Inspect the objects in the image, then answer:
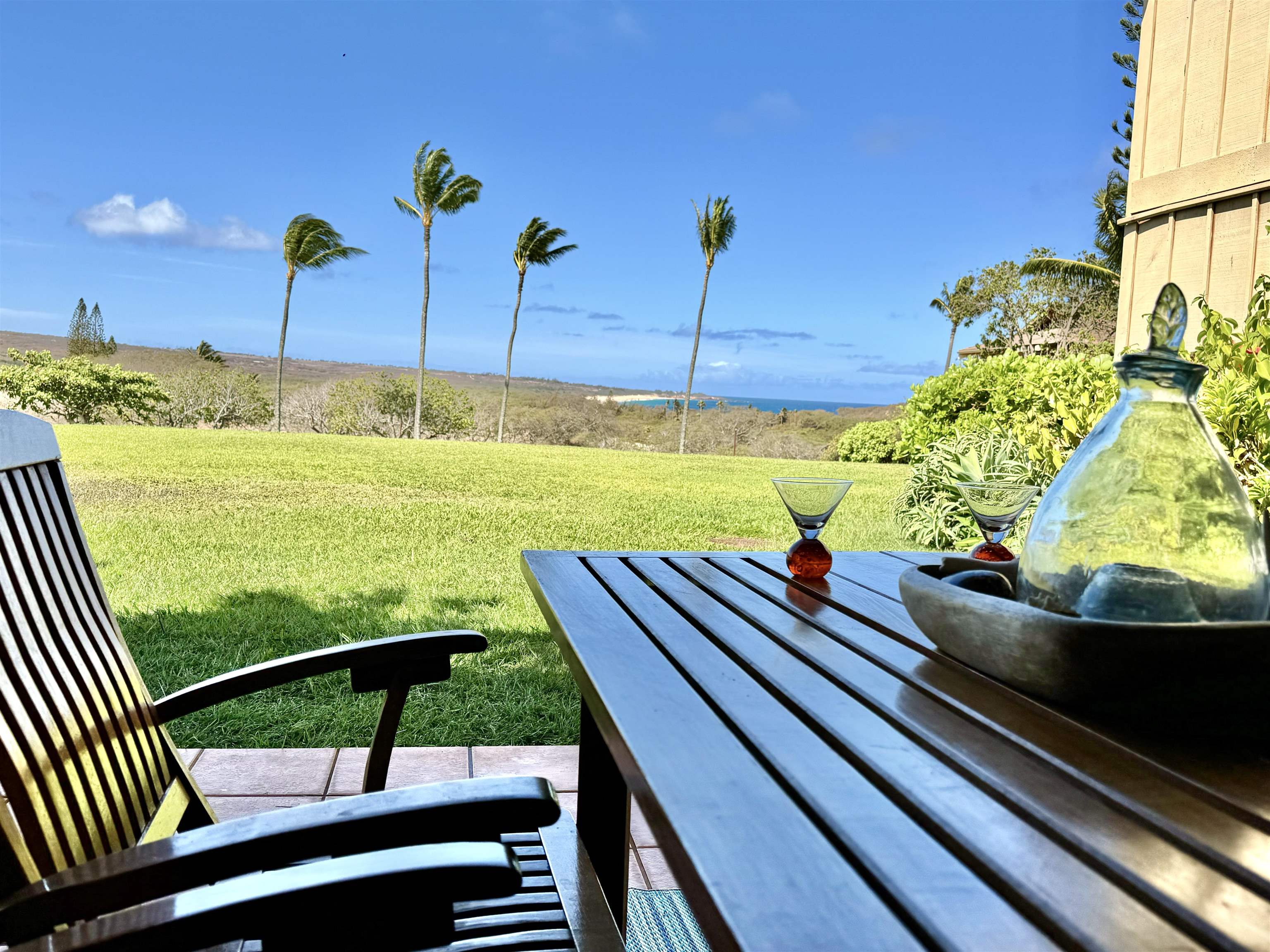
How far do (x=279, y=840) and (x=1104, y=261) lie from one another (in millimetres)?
20221

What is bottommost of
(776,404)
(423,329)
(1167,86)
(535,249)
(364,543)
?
(364,543)

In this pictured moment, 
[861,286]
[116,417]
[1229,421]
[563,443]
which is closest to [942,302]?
[563,443]

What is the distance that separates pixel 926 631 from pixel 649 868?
1165 millimetres

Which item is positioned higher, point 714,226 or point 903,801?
point 714,226

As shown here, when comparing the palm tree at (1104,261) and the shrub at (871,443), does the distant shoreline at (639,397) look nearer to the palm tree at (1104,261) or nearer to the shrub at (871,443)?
the shrub at (871,443)

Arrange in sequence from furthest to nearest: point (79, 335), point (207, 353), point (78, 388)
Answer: point (207, 353) < point (79, 335) < point (78, 388)

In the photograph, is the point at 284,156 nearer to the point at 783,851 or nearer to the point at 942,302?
the point at 942,302

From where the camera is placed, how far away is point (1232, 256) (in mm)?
3352

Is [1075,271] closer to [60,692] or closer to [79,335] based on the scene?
[79,335]

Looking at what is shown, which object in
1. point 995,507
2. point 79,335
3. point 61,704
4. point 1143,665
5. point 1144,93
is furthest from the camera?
point 79,335

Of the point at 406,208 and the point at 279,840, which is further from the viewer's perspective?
the point at 406,208

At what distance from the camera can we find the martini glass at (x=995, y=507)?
1317 millimetres

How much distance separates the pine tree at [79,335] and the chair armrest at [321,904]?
1711 centimetres

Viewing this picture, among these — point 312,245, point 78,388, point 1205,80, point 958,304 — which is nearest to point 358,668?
point 1205,80
